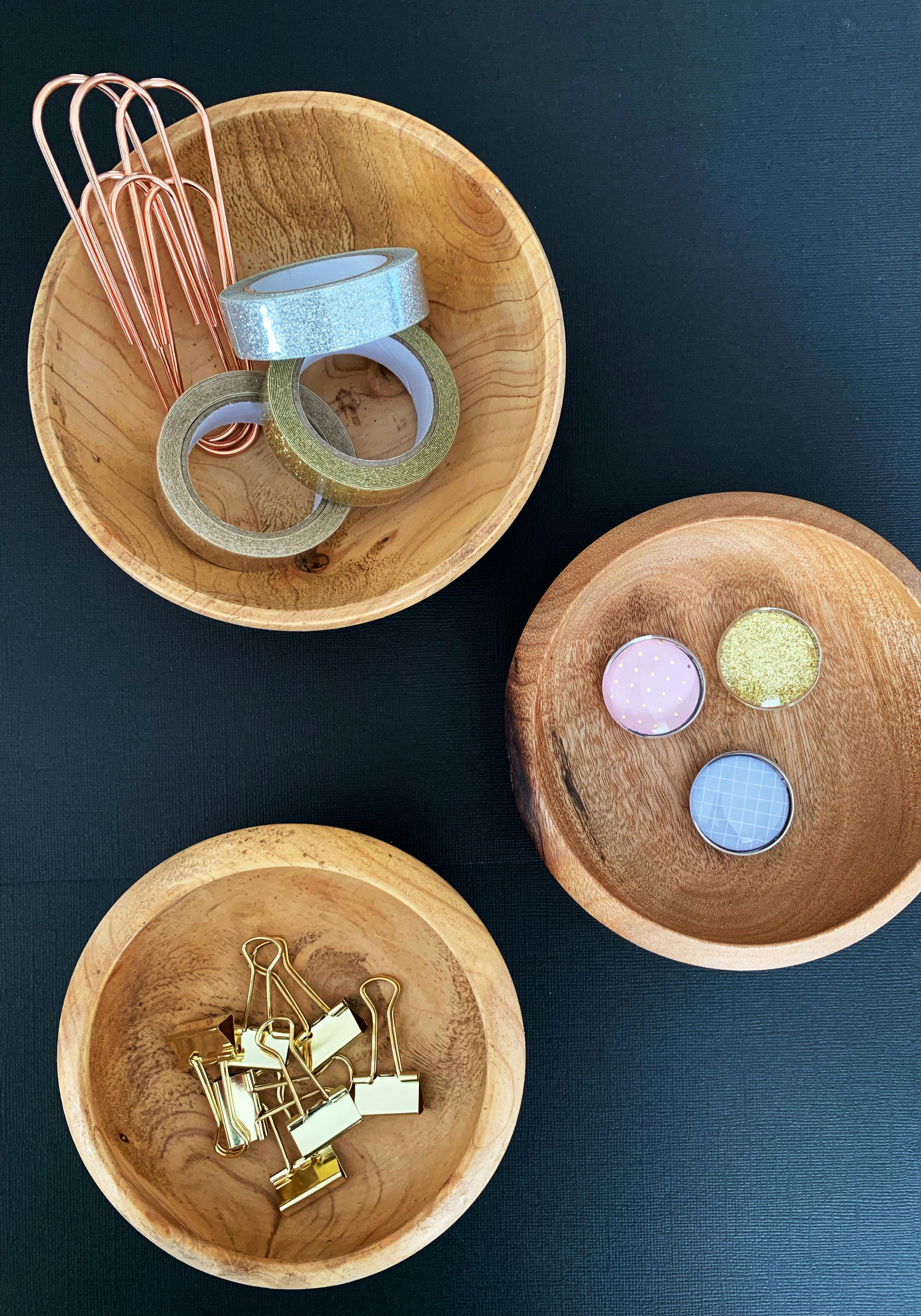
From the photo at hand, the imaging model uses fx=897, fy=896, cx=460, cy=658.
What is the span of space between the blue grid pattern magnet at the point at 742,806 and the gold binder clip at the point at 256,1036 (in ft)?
1.11

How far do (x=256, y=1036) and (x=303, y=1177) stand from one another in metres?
0.11

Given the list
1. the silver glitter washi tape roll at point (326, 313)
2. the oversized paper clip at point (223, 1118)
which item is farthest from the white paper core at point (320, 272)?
the oversized paper clip at point (223, 1118)

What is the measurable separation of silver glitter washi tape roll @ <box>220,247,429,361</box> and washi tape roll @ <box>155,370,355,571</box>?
0.05 metres

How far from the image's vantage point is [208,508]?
65 cm

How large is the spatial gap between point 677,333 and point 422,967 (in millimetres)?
566

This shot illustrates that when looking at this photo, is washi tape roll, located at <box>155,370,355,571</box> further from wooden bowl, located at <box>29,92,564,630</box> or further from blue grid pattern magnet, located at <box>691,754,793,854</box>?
blue grid pattern magnet, located at <box>691,754,793,854</box>

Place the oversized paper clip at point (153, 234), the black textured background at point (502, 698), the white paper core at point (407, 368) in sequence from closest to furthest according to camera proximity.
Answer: the oversized paper clip at point (153, 234)
the white paper core at point (407, 368)
the black textured background at point (502, 698)

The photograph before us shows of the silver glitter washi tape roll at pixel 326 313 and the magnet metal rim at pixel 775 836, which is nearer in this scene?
the silver glitter washi tape roll at pixel 326 313

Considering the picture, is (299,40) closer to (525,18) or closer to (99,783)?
(525,18)

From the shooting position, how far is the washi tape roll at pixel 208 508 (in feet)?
1.96

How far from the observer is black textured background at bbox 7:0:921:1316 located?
0.76 meters

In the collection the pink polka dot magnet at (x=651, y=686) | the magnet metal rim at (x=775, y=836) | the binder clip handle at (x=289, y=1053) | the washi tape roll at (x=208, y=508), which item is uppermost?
the washi tape roll at (x=208, y=508)

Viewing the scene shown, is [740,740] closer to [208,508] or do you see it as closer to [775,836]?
[775,836]

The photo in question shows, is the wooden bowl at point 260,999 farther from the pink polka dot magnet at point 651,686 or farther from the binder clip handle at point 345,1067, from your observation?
the pink polka dot magnet at point 651,686
